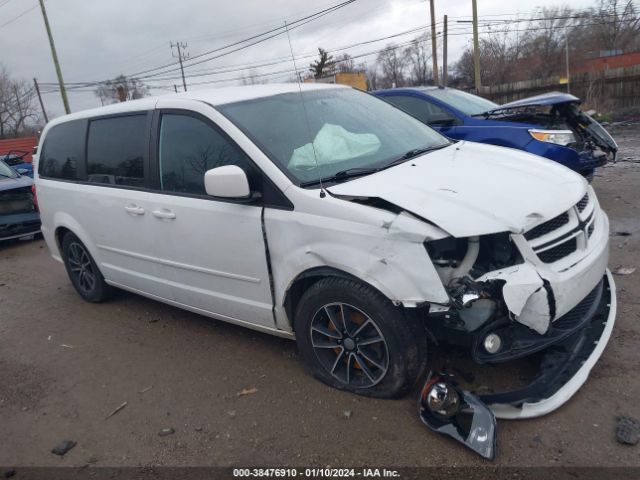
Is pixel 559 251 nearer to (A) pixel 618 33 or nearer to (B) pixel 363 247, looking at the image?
(B) pixel 363 247

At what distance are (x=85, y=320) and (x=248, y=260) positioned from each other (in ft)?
7.99

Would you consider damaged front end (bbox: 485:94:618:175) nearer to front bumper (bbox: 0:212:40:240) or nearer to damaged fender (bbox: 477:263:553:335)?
damaged fender (bbox: 477:263:553:335)

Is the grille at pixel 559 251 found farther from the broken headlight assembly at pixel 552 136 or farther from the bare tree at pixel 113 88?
the bare tree at pixel 113 88

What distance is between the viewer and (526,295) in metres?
2.42

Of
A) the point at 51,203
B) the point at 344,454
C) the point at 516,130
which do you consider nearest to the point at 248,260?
the point at 344,454

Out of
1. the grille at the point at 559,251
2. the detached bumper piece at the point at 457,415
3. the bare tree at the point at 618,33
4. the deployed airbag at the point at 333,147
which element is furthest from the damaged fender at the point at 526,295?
the bare tree at the point at 618,33

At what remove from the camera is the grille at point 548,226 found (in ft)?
8.52

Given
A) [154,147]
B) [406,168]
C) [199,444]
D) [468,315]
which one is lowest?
[199,444]

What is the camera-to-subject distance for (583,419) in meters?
2.59

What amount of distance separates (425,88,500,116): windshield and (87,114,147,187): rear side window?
449cm

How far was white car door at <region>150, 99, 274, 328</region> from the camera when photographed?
3.19 metres

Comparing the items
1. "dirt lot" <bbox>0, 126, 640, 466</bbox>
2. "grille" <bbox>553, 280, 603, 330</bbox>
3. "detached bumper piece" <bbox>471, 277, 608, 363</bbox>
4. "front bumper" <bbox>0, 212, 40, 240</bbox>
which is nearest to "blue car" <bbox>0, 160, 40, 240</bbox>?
"front bumper" <bbox>0, 212, 40, 240</bbox>

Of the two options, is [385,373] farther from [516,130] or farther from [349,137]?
[516,130]

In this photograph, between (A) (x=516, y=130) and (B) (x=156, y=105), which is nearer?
(B) (x=156, y=105)
